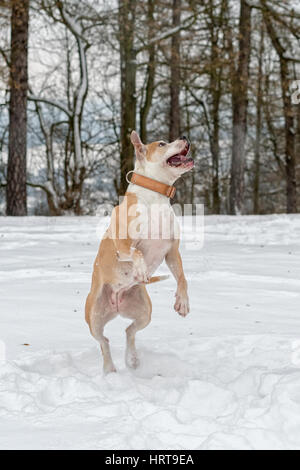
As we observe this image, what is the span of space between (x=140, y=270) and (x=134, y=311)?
549 mm

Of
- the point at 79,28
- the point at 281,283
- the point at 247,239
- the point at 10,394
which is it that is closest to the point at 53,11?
the point at 79,28

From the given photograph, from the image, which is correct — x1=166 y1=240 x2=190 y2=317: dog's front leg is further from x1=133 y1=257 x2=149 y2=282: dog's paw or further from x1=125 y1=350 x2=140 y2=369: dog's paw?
x1=125 y1=350 x2=140 y2=369: dog's paw

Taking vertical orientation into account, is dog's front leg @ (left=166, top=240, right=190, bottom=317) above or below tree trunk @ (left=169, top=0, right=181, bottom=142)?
below

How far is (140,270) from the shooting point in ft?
9.04

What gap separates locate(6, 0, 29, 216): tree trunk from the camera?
41.6 feet

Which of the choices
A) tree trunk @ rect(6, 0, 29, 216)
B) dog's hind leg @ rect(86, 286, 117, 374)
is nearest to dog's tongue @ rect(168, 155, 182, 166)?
dog's hind leg @ rect(86, 286, 117, 374)

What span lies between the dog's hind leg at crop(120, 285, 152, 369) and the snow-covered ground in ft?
0.35

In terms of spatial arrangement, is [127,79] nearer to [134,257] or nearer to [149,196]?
[149,196]

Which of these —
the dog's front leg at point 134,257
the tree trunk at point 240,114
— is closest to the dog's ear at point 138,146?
the dog's front leg at point 134,257

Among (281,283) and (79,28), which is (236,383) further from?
(79,28)

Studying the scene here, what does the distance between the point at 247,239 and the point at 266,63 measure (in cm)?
1803

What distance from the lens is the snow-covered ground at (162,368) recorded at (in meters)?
2.15

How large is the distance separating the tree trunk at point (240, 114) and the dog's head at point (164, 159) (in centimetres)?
1306

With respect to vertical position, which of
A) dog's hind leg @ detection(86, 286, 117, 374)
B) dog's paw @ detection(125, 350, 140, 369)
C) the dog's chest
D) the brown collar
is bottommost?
dog's paw @ detection(125, 350, 140, 369)
